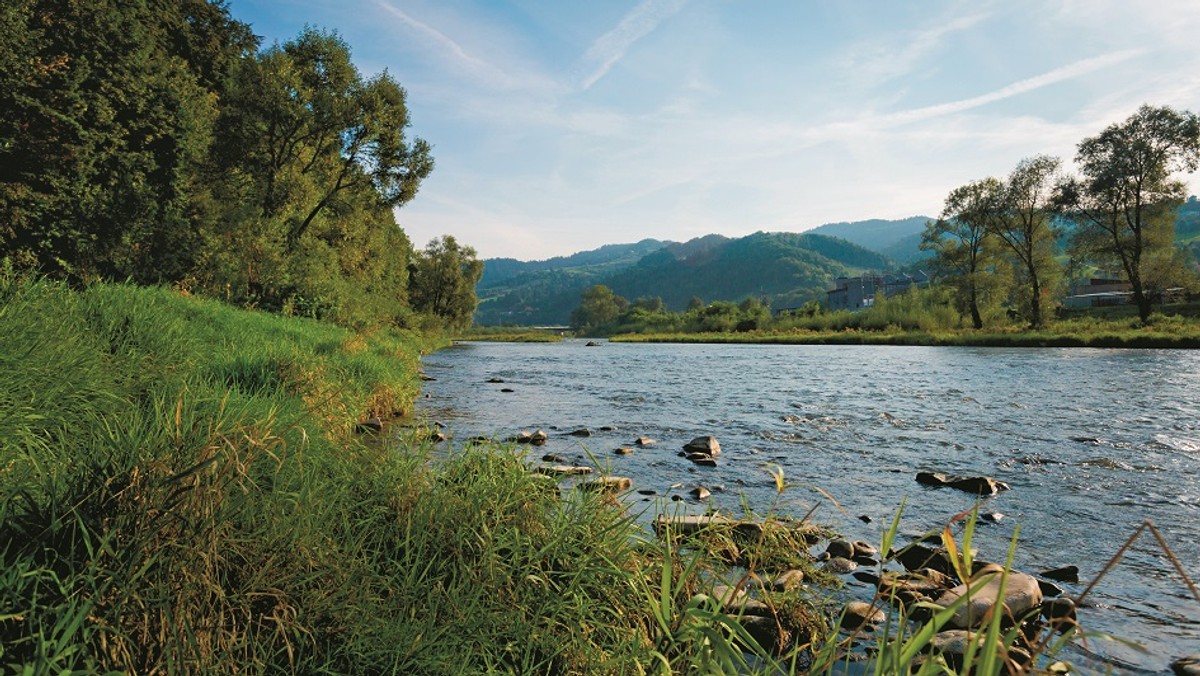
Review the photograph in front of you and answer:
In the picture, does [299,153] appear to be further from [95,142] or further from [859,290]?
[859,290]

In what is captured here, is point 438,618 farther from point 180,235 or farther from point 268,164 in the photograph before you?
point 268,164

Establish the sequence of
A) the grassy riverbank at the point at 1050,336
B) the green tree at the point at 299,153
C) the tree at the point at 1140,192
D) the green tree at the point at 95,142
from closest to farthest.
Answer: the green tree at the point at 95,142, the green tree at the point at 299,153, the grassy riverbank at the point at 1050,336, the tree at the point at 1140,192

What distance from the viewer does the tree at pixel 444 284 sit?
7075 cm

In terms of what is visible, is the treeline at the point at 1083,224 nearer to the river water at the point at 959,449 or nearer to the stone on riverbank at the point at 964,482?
the river water at the point at 959,449

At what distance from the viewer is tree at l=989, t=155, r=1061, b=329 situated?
44.4 m

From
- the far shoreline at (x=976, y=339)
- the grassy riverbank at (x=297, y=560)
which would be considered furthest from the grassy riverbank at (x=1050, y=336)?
the grassy riverbank at (x=297, y=560)

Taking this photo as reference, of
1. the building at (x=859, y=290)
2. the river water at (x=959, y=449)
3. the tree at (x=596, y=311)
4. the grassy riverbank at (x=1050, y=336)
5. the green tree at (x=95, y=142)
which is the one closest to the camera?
the river water at (x=959, y=449)

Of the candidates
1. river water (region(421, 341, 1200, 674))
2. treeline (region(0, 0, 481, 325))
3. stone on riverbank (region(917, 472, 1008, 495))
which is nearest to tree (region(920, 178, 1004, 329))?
river water (region(421, 341, 1200, 674))

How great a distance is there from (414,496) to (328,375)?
797 centimetres

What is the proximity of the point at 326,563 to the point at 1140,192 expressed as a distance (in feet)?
175

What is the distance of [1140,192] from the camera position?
38.8 metres

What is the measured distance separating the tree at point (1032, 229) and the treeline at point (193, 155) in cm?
4512

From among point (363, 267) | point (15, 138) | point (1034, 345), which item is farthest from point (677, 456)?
point (1034, 345)

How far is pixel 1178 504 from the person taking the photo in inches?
280
